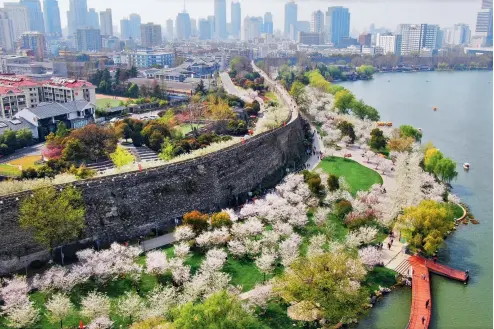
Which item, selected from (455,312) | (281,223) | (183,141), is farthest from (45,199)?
(455,312)

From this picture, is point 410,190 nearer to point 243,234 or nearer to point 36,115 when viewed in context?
point 243,234

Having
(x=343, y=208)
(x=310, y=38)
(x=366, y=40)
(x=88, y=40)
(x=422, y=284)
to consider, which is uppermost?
(x=310, y=38)

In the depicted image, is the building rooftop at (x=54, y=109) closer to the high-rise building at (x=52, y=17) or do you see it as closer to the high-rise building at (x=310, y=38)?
the high-rise building at (x=310, y=38)

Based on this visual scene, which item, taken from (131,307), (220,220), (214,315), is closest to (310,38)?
(220,220)

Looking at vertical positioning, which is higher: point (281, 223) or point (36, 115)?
point (36, 115)

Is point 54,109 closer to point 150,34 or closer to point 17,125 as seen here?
point 17,125
